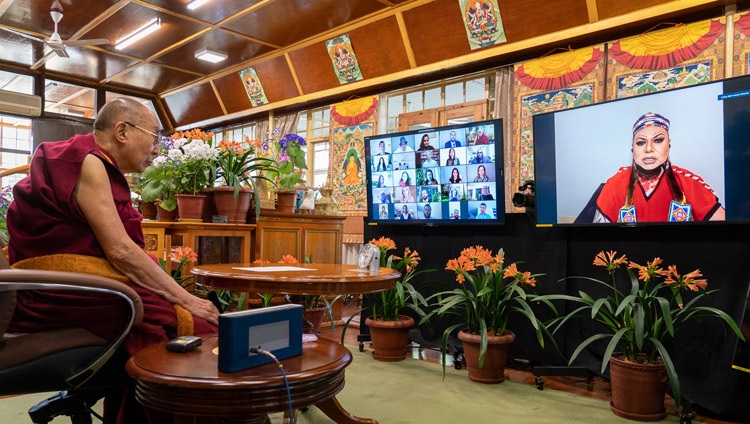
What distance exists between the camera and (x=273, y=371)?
1.14 meters

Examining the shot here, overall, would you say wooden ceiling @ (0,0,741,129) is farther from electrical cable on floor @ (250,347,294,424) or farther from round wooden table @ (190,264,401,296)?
electrical cable on floor @ (250,347,294,424)

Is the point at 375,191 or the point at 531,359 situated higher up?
the point at 375,191

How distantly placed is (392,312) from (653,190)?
1.76 metres

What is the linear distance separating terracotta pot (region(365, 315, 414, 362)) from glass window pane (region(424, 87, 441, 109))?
126 inches

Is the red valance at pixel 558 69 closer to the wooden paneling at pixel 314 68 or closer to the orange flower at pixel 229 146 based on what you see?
the wooden paneling at pixel 314 68

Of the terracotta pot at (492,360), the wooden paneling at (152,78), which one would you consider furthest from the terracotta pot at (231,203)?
the wooden paneling at (152,78)

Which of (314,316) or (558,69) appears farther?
(558,69)

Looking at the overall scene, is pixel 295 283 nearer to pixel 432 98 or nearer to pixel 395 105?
pixel 432 98

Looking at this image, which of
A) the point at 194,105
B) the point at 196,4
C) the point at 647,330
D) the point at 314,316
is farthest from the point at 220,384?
the point at 194,105

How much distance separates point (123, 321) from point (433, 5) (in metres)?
4.63

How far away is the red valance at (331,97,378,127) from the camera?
20.6 feet

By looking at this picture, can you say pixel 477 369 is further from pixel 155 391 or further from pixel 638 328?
pixel 155 391

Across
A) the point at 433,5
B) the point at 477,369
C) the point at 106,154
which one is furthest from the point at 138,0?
the point at 477,369

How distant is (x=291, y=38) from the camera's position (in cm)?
645
